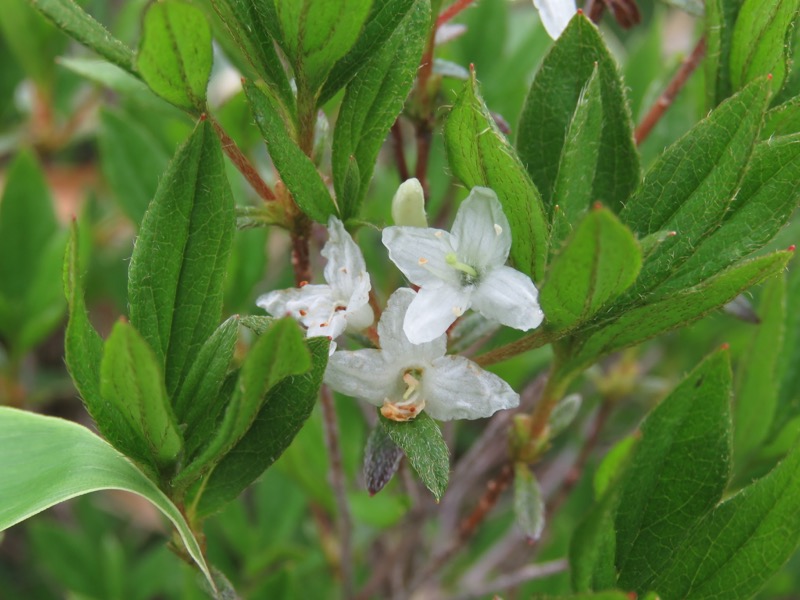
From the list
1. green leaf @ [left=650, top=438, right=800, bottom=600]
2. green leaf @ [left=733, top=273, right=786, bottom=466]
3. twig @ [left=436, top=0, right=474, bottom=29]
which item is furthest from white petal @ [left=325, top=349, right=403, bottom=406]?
green leaf @ [left=733, top=273, right=786, bottom=466]

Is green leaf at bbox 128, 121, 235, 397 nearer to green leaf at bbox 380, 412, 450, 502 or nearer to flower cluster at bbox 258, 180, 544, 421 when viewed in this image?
flower cluster at bbox 258, 180, 544, 421

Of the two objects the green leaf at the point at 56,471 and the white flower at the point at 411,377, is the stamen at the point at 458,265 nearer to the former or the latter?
the white flower at the point at 411,377

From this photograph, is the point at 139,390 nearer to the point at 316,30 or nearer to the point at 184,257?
the point at 184,257

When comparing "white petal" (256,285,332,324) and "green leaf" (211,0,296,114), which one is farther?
"white petal" (256,285,332,324)

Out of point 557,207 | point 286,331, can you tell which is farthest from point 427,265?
point 286,331

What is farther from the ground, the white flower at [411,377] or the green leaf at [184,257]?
the green leaf at [184,257]

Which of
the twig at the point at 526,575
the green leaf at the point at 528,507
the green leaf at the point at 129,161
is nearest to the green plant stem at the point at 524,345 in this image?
the green leaf at the point at 528,507

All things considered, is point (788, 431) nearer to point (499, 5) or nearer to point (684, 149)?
point (684, 149)
